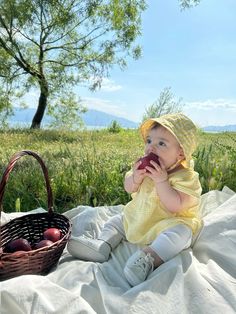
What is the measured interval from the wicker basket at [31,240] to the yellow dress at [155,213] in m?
0.43

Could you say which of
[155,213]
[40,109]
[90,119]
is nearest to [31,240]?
[155,213]

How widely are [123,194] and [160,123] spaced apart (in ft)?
5.41

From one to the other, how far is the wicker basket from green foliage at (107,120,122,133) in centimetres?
1232

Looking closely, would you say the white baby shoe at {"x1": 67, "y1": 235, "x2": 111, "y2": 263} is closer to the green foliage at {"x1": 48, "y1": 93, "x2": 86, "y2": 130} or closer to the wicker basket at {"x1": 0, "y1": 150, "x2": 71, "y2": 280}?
the wicker basket at {"x1": 0, "y1": 150, "x2": 71, "y2": 280}

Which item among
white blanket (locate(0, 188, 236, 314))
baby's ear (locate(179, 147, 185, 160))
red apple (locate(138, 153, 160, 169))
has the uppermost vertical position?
baby's ear (locate(179, 147, 185, 160))

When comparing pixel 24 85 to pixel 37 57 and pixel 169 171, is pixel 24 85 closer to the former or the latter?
pixel 37 57

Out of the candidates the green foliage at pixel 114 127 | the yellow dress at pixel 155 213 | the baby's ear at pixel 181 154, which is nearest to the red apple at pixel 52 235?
the yellow dress at pixel 155 213

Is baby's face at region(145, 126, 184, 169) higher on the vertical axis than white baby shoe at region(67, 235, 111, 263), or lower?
higher

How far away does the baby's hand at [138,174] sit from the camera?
2.92 metres

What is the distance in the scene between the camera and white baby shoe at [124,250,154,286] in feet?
Answer: 8.39

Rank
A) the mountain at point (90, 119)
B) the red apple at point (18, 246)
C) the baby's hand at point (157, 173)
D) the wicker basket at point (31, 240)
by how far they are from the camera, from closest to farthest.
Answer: the wicker basket at point (31, 240)
the red apple at point (18, 246)
the baby's hand at point (157, 173)
the mountain at point (90, 119)

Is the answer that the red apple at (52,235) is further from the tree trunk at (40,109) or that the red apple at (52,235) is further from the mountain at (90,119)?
the tree trunk at (40,109)

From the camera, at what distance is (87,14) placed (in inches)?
649

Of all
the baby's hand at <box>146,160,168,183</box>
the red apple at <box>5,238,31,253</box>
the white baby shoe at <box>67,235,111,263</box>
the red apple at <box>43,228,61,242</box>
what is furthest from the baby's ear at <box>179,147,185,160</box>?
the red apple at <box>5,238,31,253</box>
